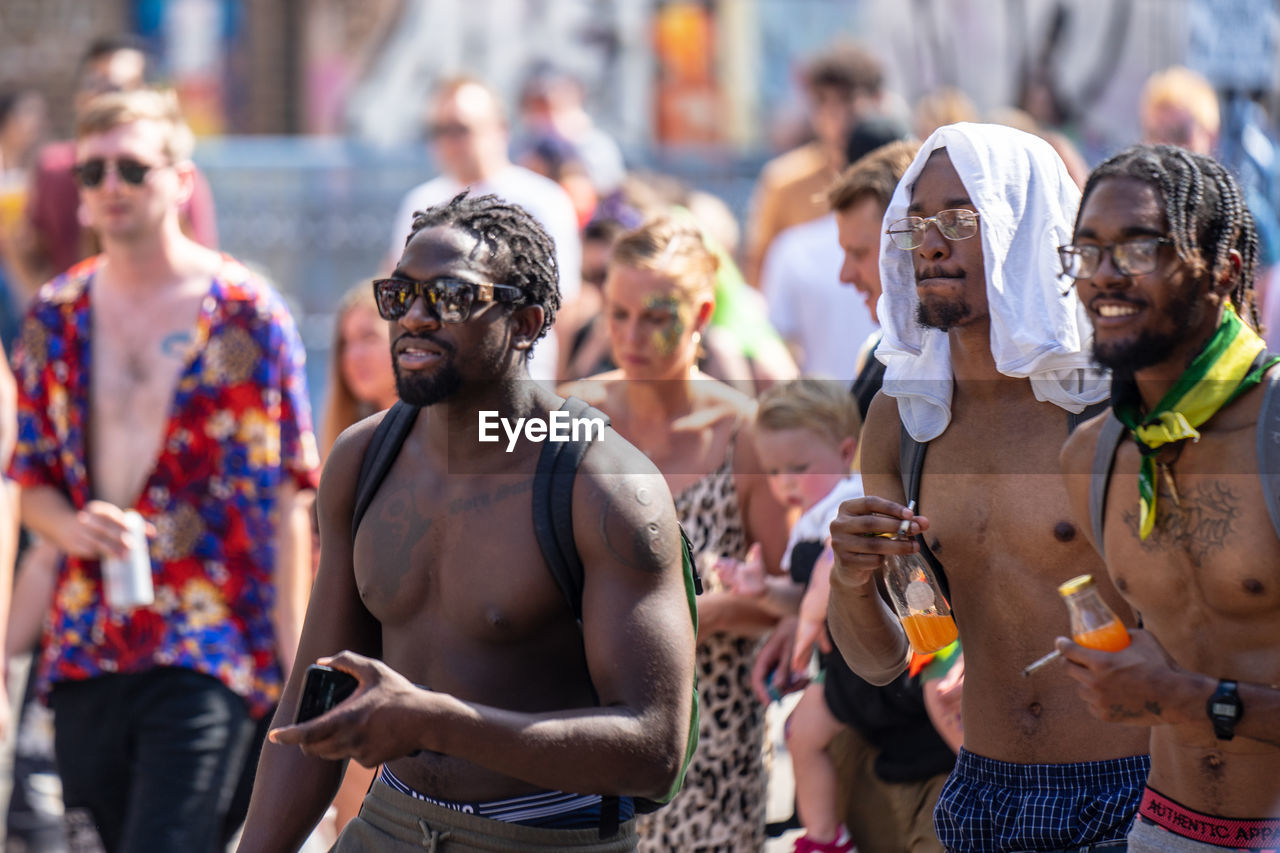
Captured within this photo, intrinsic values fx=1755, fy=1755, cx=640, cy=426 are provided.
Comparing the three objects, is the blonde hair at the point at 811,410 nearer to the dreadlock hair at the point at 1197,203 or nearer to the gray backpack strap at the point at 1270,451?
the dreadlock hair at the point at 1197,203

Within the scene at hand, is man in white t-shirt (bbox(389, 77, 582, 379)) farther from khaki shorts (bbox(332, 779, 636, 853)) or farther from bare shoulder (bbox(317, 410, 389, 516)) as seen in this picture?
khaki shorts (bbox(332, 779, 636, 853))

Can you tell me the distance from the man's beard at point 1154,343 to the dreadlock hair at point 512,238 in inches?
42.1

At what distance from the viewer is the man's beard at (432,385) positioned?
10.3ft

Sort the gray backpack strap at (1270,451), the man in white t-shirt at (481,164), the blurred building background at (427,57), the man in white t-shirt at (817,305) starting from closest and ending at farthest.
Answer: the gray backpack strap at (1270,451) < the man in white t-shirt at (817,305) < the man in white t-shirt at (481,164) < the blurred building background at (427,57)

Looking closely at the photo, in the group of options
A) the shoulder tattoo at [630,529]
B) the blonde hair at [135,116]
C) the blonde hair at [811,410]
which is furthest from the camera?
the blonde hair at [135,116]

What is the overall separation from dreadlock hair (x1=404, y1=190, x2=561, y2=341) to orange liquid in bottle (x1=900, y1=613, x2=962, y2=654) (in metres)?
0.91

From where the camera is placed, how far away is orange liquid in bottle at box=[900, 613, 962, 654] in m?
3.34

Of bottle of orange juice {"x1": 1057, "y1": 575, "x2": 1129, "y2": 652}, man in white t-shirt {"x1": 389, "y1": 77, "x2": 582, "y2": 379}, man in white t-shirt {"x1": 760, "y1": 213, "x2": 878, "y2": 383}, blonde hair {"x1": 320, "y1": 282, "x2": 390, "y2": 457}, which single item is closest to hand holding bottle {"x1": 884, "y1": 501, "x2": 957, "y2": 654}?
bottle of orange juice {"x1": 1057, "y1": 575, "x2": 1129, "y2": 652}

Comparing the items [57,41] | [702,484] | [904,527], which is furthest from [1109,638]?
[57,41]

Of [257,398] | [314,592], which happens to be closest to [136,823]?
[257,398]

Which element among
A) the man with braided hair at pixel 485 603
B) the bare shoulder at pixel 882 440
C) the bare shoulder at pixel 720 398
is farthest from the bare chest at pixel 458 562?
the bare shoulder at pixel 720 398

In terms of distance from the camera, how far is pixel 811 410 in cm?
460

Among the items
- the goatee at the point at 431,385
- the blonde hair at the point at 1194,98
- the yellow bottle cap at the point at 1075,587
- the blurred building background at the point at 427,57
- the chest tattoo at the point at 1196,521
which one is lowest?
the yellow bottle cap at the point at 1075,587

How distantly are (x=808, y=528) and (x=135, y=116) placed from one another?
237 cm
